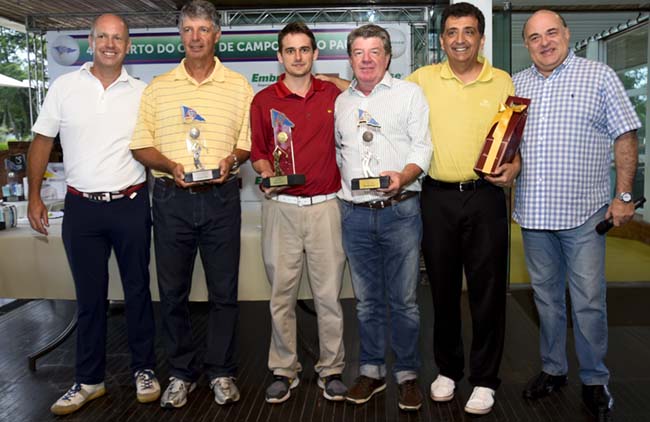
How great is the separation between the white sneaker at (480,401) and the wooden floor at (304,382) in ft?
0.16

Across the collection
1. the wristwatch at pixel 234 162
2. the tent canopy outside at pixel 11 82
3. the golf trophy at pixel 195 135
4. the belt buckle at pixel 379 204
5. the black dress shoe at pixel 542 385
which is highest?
the tent canopy outside at pixel 11 82

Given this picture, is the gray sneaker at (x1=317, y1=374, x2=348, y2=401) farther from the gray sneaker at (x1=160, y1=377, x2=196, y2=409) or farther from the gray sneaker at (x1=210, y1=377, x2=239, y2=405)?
the gray sneaker at (x1=160, y1=377, x2=196, y2=409)

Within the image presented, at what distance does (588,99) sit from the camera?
8.54 feet

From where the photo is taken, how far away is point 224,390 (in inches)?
115

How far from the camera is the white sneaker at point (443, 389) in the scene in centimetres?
287

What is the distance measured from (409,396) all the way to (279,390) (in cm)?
63

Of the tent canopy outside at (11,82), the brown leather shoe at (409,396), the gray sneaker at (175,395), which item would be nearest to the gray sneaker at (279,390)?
the gray sneaker at (175,395)

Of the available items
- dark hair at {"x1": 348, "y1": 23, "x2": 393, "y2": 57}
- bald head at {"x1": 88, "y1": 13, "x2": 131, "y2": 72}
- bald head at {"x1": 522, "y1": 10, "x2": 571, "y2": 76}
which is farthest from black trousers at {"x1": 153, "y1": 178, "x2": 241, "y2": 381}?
bald head at {"x1": 522, "y1": 10, "x2": 571, "y2": 76}

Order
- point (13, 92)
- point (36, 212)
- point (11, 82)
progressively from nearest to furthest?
point (36, 212), point (11, 82), point (13, 92)

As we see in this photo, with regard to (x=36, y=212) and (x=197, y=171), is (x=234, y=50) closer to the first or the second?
(x=36, y=212)

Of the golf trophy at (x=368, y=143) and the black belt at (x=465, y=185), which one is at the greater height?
the golf trophy at (x=368, y=143)

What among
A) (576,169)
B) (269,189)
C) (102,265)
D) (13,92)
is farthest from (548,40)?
(13,92)

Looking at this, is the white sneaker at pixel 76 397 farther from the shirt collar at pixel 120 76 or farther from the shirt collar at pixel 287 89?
the shirt collar at pixel 287 89

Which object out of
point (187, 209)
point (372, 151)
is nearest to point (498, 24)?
point (372, 151)
